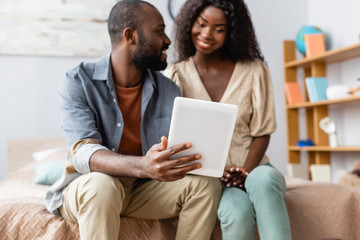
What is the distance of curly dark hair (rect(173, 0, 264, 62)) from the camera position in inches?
55.9

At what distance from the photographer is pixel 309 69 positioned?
3.06 metres

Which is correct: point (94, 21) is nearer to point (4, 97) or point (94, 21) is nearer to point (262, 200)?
point (4, 97)

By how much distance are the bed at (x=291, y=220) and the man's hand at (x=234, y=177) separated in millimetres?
131

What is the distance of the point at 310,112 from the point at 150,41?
6.88 feet

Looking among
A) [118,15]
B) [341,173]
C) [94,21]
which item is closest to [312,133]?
[341,173]

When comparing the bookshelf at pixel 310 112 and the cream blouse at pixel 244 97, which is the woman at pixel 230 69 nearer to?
the cream blouse at pixel 244 97

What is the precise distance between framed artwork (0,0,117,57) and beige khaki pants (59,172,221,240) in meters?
1.62

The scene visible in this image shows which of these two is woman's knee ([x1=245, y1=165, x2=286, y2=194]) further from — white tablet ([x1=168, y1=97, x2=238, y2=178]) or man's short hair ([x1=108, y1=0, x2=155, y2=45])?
man's short hair ([x1=108, y1=0, x2=155, y2=45])

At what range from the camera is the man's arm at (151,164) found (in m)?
0.96

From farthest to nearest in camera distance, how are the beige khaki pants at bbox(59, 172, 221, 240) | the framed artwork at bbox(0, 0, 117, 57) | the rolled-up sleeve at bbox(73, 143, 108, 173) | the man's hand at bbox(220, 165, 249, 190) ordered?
the framed artwork at bbox(0, 0, 117, 57), the man's hand at bbox(220, 165, 249, 190), the rolled-up sleeve at bbox(73, 143, 108, 173), the beige khaki pants at bbox(59, 172, 221, 240)

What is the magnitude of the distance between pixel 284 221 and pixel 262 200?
0.07 metres

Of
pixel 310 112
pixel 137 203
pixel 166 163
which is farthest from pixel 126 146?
pixel 310 112

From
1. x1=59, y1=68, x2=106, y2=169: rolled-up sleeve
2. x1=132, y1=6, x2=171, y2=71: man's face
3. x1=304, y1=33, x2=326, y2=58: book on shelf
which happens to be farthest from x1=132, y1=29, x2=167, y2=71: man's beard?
x1=304, y1=33, x2=326, y2=58: book on shelf

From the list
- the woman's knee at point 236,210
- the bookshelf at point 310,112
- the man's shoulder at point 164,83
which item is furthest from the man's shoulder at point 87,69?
the bookshelf at point 310,112
